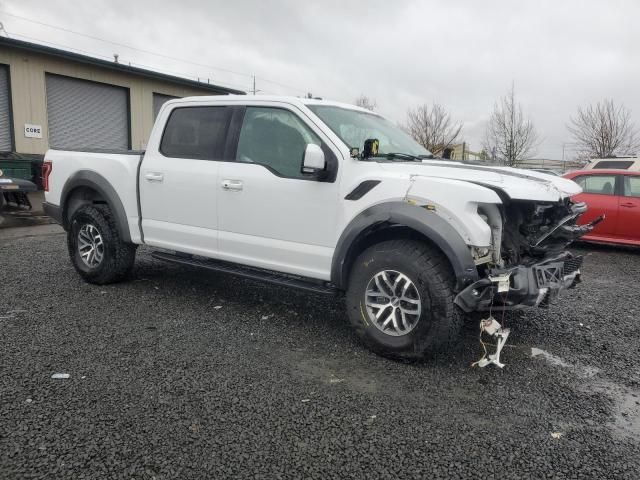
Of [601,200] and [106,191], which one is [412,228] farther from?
[601,200]

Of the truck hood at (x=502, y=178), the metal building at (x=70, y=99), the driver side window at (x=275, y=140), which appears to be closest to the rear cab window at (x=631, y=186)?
the truck hood at (x=502, y=178)

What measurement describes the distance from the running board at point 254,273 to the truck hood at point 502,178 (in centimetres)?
109

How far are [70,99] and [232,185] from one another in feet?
50.9

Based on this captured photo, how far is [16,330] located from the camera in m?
4.25

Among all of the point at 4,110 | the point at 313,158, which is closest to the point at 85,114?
the point at 4,110

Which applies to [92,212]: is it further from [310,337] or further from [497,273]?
[497,273]

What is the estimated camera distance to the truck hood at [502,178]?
11.4 feet

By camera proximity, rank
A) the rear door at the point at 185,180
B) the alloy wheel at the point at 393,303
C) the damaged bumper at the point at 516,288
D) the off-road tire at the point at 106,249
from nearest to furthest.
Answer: the damaged bumper at the point at 516,288 → the alloy wheel at the point at 393,303 → the rear door at the point at 185,180 → the off-road tire at the point at 106,249

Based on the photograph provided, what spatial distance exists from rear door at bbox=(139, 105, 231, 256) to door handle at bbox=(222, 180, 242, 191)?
113mm

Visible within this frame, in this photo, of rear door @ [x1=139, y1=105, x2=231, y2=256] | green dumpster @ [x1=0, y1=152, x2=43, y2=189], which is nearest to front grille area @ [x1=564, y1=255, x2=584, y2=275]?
rear door @ [x1=139, y1=105, x2=231, y2=256]

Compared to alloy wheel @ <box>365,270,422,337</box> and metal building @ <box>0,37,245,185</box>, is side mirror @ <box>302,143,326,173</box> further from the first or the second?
metal building @ <box>0,37,245,185</box>

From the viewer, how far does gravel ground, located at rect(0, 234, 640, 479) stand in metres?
Answer: 2.55

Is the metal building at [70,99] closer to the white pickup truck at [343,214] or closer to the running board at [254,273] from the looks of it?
the white pickup truck at [343,214]

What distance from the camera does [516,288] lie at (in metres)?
3.47
